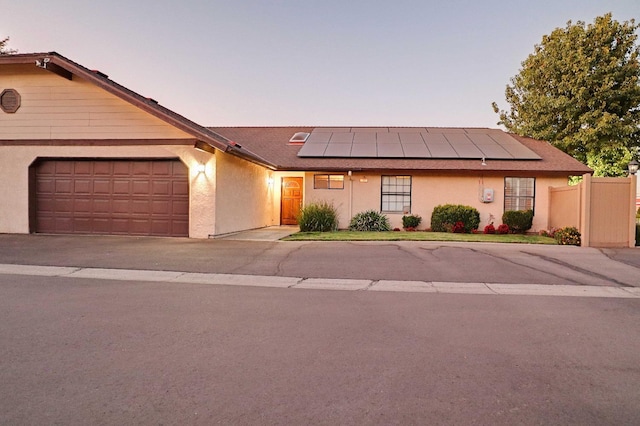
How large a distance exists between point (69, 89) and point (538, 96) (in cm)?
2685

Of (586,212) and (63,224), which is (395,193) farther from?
(63,224)

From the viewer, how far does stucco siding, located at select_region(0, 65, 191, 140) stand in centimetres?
1340

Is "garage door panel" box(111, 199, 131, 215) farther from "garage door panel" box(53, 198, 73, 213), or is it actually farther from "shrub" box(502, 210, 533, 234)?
"shrub" box(502, 210, 533, 234)

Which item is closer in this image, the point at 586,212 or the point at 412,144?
the point at 586,212

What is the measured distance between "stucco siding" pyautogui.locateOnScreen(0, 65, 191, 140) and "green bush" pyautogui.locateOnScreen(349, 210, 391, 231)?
814 centimetres

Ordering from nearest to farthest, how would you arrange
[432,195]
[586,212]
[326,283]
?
[326,283], [586,212], [432,195]

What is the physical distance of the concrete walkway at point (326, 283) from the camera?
6922mm

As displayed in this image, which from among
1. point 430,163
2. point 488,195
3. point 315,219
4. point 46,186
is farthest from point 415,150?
point 46,186

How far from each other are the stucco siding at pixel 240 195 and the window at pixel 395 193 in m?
5.43

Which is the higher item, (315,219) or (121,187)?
(121,187)

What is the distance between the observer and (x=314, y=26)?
22.3 meters

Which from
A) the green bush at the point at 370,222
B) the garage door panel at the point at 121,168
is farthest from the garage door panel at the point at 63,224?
the green bush at the point at 370,222

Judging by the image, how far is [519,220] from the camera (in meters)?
16.7

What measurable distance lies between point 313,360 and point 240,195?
12323mm
